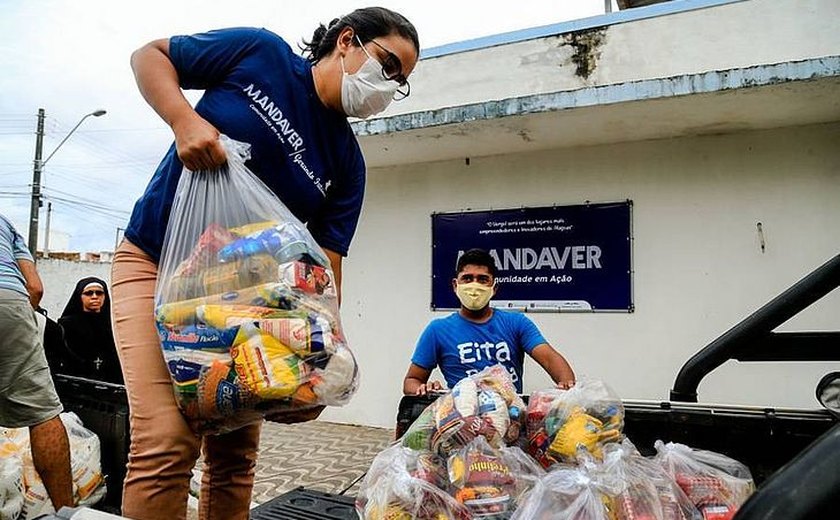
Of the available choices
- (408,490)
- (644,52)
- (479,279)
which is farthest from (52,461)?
(644,52)

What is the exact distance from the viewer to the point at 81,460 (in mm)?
2719

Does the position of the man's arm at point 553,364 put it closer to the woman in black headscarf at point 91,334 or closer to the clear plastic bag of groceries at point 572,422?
the clear plastic bag of groceries at point 572,422

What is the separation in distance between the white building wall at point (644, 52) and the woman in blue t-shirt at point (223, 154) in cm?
370

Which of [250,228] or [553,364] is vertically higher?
[250,228]

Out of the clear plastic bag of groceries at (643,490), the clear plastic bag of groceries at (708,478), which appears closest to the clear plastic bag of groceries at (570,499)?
the clear plastic bag of groceries at (643,490)

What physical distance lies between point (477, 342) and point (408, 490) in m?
1.83

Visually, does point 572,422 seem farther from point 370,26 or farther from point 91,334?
point 91,334

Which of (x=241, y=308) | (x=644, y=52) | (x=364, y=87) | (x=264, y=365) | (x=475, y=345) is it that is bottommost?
(x=475, y=345)

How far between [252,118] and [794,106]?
414 centimetres

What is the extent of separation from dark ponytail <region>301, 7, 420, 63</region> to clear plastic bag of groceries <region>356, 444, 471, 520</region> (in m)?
1.17

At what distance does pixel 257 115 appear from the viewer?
1398 millimetres

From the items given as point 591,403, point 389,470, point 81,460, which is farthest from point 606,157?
point 81,460

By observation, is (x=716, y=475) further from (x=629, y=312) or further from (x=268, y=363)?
(x=629, y=312)

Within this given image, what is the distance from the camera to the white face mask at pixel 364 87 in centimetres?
152
